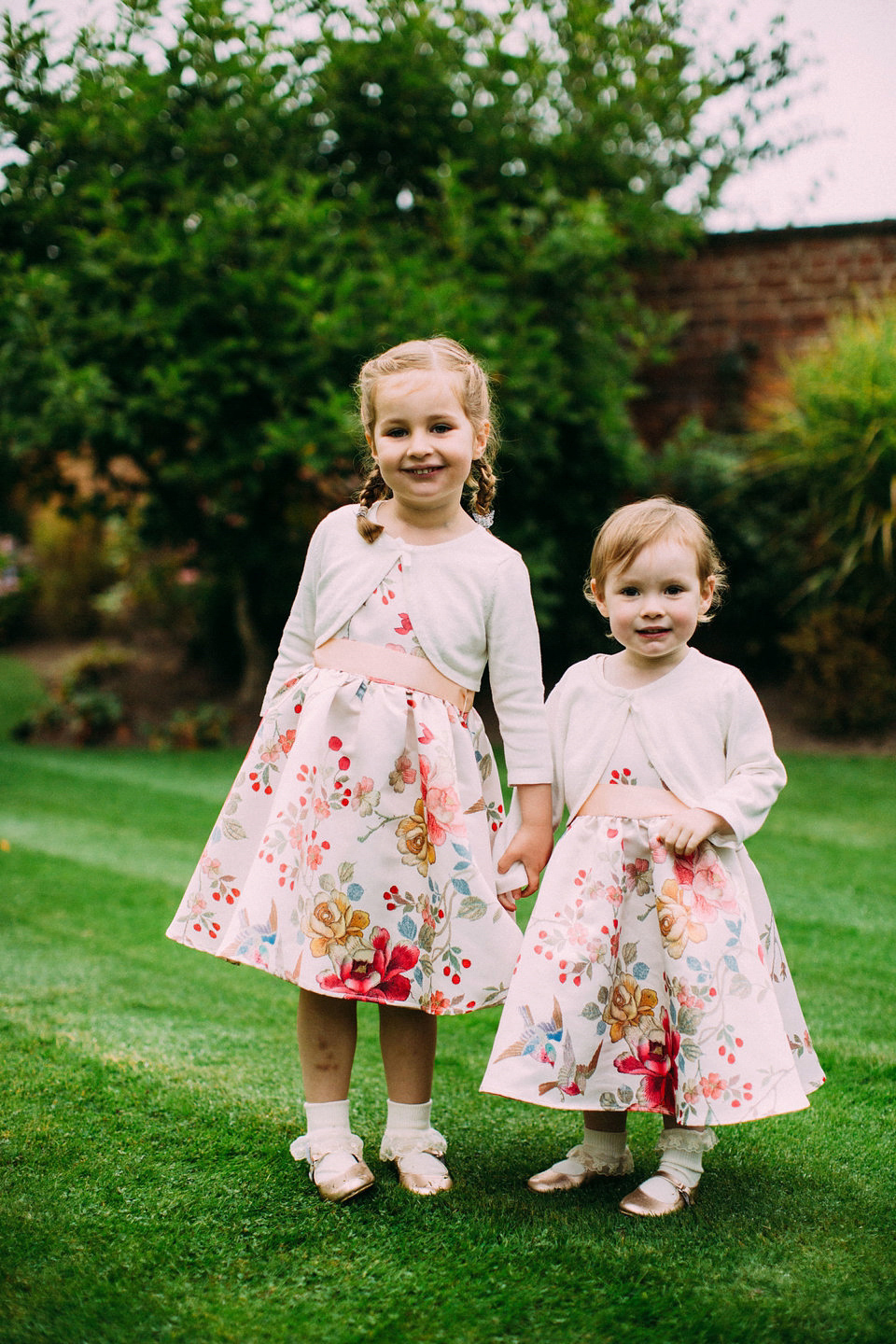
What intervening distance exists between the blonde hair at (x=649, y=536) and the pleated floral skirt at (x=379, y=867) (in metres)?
0.40

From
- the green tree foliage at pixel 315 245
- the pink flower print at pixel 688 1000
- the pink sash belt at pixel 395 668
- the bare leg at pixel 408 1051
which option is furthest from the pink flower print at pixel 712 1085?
the green tree foliage at pixel 315 245

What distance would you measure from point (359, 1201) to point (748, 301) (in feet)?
27.0

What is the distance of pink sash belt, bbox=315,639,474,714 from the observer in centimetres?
202

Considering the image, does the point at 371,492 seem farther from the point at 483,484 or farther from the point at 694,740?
the point at 694,740

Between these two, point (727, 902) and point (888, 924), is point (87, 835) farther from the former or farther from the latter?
point (727, 902)

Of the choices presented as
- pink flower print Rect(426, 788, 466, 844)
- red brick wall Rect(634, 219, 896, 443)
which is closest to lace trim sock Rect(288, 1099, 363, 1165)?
pink flower print Rect(426, 788, 466, 844)

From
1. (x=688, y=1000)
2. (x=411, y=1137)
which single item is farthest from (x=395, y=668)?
(x=411, y=1137)

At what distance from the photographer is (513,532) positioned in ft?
24.5

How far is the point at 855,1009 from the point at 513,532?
4838mm

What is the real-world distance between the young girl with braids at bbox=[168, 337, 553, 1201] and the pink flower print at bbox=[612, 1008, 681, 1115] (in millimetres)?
250

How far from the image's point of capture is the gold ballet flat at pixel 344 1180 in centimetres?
191

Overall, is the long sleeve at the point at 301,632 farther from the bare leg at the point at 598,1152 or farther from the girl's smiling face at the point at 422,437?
the bare leg at the point at 598,1152

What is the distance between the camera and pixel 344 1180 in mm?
1923

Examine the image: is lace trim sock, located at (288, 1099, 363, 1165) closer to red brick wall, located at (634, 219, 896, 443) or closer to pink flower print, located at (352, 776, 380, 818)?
pink flower print, located at (352, 776, 380, 818)
